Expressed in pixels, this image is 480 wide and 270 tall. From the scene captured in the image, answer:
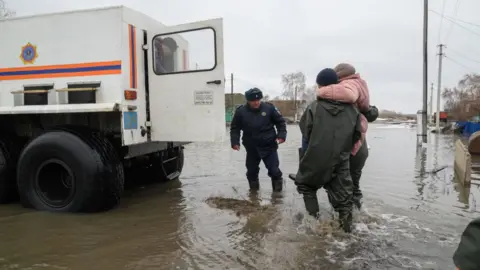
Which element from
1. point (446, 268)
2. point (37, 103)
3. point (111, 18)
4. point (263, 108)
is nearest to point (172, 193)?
point (263, 108)

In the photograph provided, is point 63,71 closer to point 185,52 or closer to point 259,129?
point 185,52

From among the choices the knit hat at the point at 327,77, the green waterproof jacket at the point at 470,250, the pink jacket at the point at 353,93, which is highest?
the knit hat at the point at 327,77

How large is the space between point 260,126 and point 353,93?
6.51 feet

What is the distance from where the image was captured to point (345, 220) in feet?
12.8

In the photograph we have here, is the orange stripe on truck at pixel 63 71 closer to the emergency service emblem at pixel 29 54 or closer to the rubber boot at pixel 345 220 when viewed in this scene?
the emergency service emblem at pixel 29 54

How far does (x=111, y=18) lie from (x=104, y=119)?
1335 mm

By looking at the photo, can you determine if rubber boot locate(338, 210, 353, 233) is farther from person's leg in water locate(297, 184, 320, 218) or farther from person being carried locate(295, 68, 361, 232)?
person's leg in water locate(297, 184, 320, 218)

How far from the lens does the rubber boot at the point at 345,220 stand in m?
3.90

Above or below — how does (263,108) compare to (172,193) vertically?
above

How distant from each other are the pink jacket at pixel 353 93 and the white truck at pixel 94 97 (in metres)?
1.60

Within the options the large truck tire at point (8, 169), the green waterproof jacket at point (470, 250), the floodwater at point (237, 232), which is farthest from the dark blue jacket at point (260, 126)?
the green waterproof jacket at point (470, 250)

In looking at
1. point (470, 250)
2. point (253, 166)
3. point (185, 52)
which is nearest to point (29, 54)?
point (185, 52)

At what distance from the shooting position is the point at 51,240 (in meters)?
3.79

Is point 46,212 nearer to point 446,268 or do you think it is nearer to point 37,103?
point 37,103
